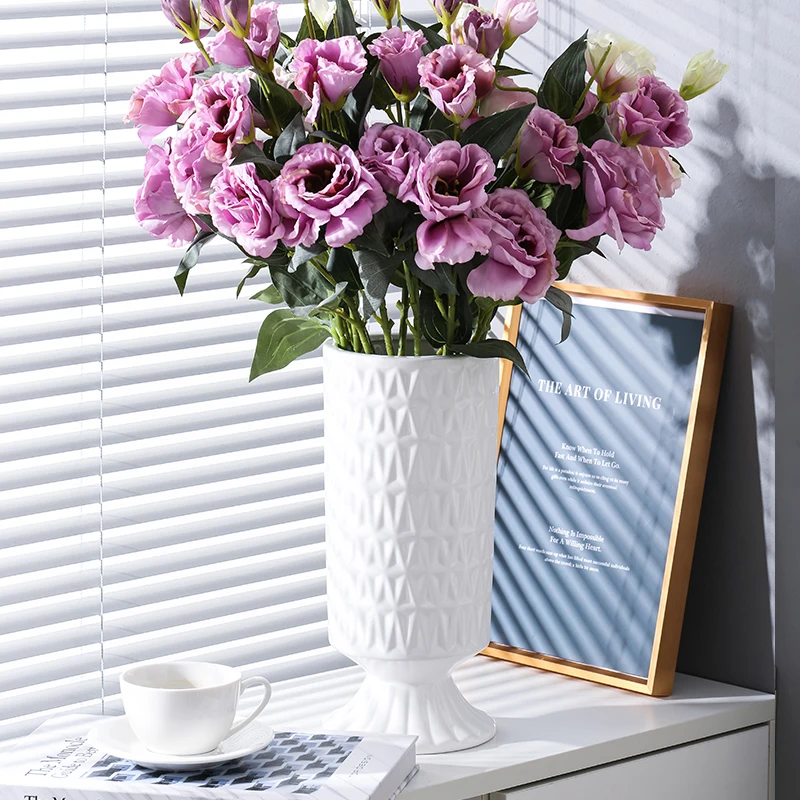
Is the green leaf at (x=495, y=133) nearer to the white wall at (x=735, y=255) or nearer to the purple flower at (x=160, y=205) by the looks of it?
the purple flower at (x=160, y=205)

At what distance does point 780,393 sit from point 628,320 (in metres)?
→ 0.18

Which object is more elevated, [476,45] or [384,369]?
[476,45]

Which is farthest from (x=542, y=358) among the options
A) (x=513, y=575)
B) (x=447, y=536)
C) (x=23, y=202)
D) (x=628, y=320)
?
(x=23, y=202)

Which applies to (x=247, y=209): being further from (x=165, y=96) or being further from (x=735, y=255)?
(x=735, y=255)

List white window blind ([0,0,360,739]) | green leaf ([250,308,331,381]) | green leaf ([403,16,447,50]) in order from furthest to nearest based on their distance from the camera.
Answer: white window blind ([0,0,360,739]) → green leaf ([250,308,331,381]) → green leaf ([403,16,447,50])

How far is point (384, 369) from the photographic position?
1076 mm

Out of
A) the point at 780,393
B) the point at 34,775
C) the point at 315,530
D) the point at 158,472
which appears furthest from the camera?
the point at 315,530

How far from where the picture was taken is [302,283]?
1055 millimetres

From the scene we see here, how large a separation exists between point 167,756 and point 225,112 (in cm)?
51

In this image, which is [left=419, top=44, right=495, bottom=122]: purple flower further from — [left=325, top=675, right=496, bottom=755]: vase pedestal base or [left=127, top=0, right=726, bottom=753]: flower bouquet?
[left=325, top=675, right=496, bottom=755]: vase pedestal base

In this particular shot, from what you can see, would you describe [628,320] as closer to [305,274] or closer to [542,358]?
[542,358]

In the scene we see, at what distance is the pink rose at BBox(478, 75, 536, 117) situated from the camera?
102cm

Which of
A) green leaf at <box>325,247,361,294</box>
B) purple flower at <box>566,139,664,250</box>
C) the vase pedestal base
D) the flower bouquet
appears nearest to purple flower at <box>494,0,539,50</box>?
the flower bouquet

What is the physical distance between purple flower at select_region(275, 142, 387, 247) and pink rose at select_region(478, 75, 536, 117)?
130 millimetres
